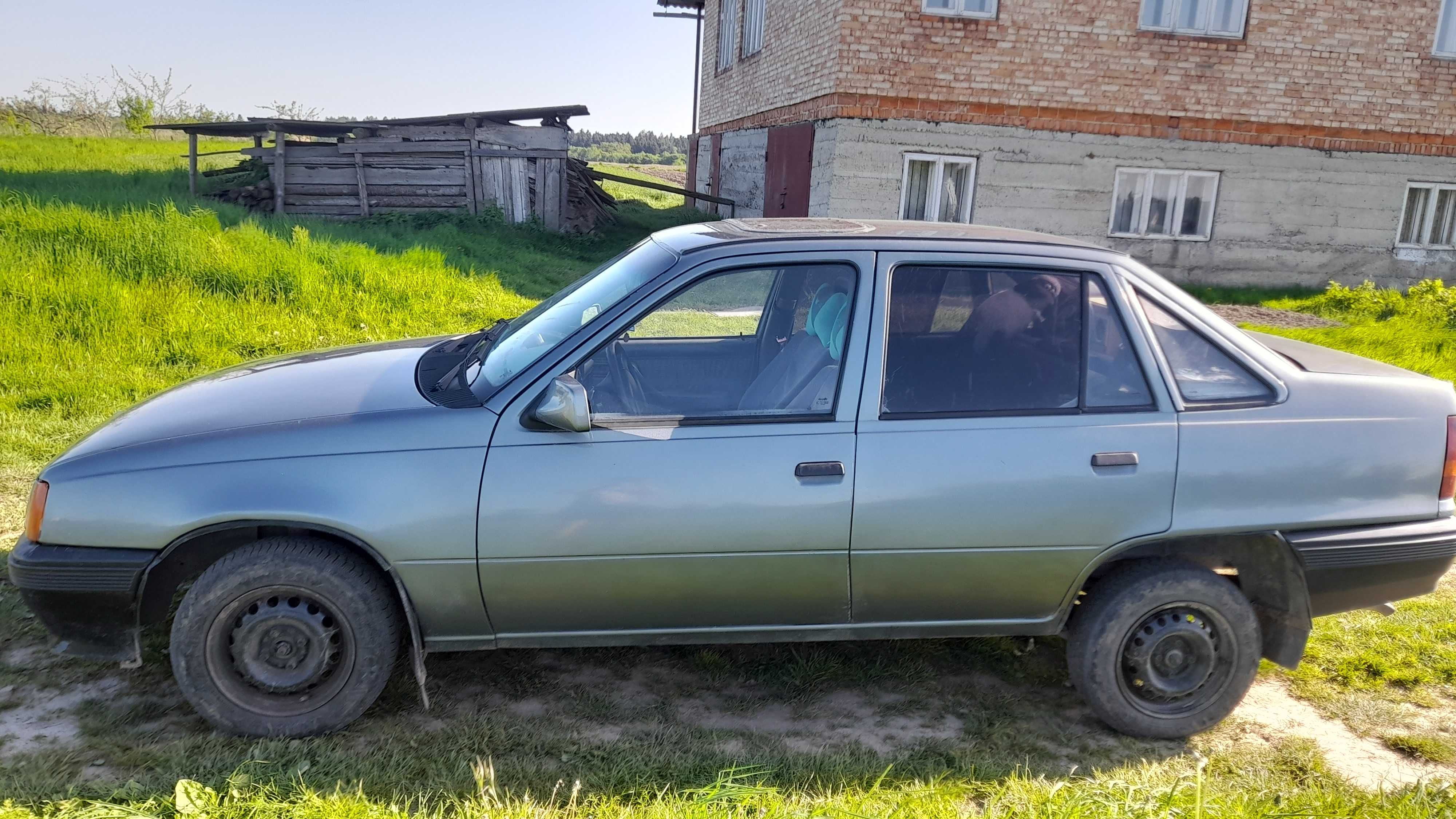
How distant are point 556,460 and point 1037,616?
1.78m

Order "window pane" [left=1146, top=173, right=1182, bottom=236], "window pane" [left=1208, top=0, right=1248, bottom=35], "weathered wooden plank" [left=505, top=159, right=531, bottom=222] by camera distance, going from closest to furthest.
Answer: "window pane" [left=1208, top=0, right=1248, bottom=35], "window pane" [left=1146, top=173, right=1182, bottom=236], "weathered wooden plank" [left=505, top=159, right=531, bottom=222]

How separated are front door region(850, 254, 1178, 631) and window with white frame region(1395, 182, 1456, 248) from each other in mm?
13518

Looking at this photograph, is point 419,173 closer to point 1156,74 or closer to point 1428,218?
point 1156,74

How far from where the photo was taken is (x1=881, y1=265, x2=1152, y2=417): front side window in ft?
11.7

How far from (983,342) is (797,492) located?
35.0 inches

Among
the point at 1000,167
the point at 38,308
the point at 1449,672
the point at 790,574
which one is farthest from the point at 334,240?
the point at 1449,672

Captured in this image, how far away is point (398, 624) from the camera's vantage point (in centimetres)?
348

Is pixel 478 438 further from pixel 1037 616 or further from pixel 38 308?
pixel 38 308

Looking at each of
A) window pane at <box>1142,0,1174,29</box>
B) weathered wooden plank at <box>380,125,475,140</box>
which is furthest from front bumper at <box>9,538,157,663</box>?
weathered wooden plank at <box>380,125,475,140</box>

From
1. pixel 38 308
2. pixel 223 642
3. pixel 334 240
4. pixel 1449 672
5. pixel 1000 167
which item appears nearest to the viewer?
pixel 223 642

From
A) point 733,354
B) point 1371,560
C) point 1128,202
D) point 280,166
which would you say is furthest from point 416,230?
point 1371,560

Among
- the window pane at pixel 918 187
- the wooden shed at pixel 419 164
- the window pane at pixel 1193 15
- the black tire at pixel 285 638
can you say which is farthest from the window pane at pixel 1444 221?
the black tire at pixel 285 638

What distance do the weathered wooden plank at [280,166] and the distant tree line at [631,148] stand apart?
3483 centimetres

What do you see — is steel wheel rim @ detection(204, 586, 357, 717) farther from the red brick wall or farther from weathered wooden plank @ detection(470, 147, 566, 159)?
weathered wooden plank @ detection(470, 147, 566, 159)
